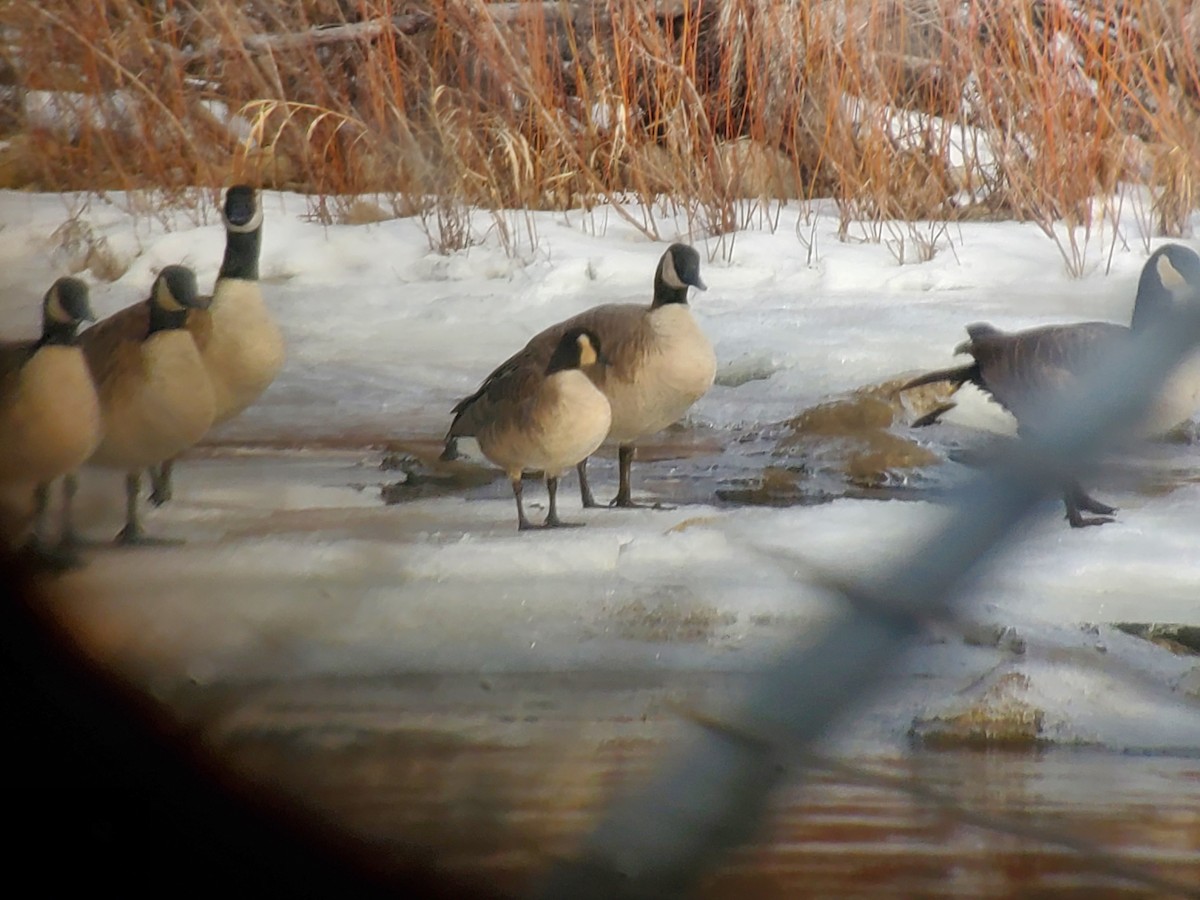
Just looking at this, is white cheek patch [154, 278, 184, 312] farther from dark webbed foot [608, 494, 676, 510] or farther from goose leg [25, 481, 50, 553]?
dark webbed foot [608, 494, 676, 510]

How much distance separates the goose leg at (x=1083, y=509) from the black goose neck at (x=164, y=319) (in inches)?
42.6

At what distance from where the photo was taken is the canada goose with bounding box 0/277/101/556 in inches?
67.6

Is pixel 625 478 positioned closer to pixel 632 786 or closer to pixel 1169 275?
pixel 632 786

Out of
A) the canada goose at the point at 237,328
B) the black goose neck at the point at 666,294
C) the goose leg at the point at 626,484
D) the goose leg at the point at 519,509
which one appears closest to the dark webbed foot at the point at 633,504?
the goose leg at the point at 626,484

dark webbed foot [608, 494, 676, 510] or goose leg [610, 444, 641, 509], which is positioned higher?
goose leg [610, 444, 641, 509]

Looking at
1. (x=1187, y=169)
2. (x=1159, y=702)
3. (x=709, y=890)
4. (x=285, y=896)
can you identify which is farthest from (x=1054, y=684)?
(x=285, y=896)

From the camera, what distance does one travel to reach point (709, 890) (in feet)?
5.06

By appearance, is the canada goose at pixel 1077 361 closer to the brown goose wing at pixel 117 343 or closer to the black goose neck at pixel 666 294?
the black goose neck at pixel 666 294

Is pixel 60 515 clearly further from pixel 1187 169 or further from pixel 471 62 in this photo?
pixel 1187 169

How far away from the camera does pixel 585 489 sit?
65.8 inches

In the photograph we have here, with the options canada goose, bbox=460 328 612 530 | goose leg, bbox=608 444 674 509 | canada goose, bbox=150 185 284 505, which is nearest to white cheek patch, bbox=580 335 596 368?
canada goose, bbox=460 328 612 530

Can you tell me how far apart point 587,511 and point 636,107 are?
1.64ft

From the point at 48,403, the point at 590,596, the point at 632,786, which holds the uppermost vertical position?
the point at 48,403

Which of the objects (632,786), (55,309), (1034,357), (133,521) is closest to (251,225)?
(55,309)
